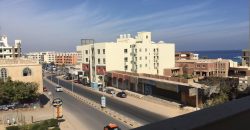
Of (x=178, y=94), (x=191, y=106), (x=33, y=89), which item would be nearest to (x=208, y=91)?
(x=191, y=106)

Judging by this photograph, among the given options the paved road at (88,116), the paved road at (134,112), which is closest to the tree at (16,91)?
the paved road at (88,116)

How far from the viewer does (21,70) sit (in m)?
33.5

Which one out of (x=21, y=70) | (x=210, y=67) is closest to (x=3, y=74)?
(x=21, y=70)

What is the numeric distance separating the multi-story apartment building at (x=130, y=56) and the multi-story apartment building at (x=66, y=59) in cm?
5577

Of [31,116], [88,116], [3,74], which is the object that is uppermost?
[3,74]

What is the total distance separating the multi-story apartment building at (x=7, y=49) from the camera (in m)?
74.1

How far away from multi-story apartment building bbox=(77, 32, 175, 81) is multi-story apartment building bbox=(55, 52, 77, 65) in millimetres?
55773

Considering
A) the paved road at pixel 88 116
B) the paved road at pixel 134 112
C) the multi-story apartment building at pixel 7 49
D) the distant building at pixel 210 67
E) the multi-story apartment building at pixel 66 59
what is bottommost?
the paved road at pixel 88 116

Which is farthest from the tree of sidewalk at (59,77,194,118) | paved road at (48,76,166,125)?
sidewalk at (59,77,194,118)

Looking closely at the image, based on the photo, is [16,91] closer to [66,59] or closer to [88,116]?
[88,116]

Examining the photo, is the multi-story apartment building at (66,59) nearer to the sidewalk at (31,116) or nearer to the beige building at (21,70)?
the beige building at (21,70)

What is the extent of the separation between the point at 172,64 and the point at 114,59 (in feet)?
42.9

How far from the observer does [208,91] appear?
95.3 feet

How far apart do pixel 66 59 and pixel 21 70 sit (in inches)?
3372
